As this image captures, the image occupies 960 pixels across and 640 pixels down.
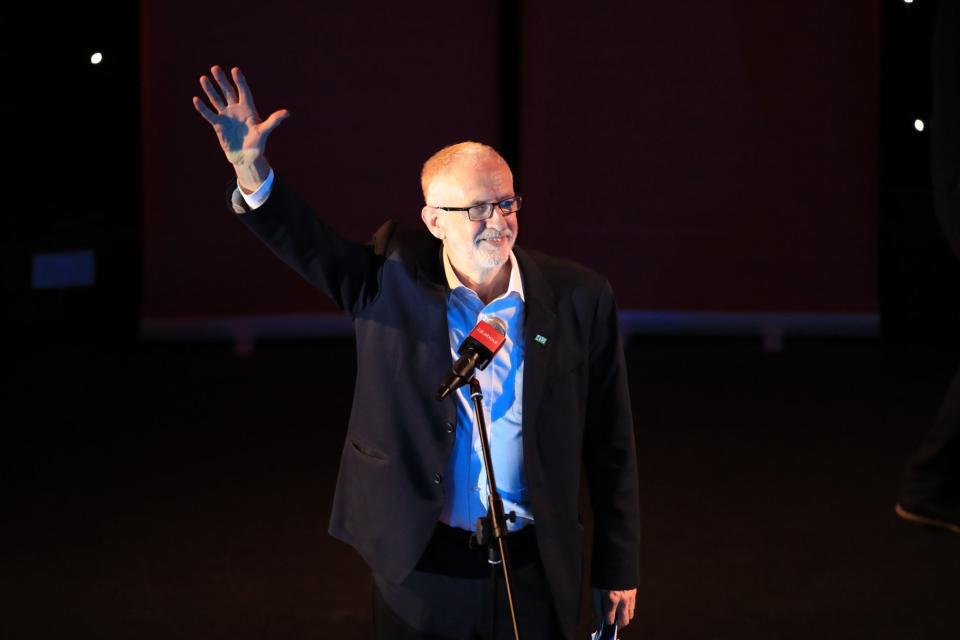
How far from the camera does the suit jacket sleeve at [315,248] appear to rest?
88.1 inches

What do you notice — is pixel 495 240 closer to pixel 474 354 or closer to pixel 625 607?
pixel 474 354

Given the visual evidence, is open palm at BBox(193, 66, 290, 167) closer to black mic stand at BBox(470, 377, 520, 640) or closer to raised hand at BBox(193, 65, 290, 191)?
raised hand at BBox(193, 65, 290, 191)

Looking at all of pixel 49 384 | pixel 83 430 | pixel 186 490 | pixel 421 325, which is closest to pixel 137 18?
pixel 49 384

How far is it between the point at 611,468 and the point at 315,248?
689 mm

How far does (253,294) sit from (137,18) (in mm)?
1946

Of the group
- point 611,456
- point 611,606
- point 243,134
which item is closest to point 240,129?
point 243,134

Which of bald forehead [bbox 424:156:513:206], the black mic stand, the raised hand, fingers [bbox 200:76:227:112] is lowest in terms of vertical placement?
the black mic stand

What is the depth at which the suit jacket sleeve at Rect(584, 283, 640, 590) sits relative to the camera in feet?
7.88

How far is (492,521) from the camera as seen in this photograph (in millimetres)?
2078

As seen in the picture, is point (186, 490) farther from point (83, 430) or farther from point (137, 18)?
point (137, 18)

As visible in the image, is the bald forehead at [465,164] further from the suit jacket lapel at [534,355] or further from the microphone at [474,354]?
the microphone at [474,354]

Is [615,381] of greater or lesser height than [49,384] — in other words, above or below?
above

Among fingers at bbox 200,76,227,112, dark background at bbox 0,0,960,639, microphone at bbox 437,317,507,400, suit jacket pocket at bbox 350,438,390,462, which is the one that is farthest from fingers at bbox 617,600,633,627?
dark background at bbox 0,0,960,639

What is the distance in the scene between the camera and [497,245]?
2268 mm
